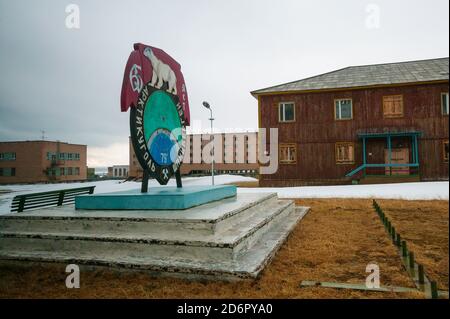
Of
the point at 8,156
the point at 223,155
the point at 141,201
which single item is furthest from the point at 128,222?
the point at 223,155

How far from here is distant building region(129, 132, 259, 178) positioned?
74188mm

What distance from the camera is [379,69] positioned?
77.1 feet

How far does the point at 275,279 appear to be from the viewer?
4117mm

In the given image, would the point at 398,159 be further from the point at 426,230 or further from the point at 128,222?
the point at 128,222

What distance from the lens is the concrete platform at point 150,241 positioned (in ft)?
14.2

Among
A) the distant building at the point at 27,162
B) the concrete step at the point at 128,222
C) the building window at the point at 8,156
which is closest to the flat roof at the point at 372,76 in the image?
the concrete step at the point at 128,222

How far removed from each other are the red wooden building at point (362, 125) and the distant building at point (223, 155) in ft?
163

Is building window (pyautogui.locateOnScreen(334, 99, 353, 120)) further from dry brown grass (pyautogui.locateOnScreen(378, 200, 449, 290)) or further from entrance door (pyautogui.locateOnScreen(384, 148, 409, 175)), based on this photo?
dry brown grass (pyautogui.locateOnScreen(378, 200, 449, 290))

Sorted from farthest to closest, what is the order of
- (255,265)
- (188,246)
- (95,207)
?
(95,207)
(188,246)
(255,265)

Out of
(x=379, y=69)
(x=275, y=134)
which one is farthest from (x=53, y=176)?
(x=379, y=69)

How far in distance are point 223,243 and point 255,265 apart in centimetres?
55

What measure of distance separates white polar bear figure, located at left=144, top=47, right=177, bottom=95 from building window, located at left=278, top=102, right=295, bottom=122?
14874 millimetres
